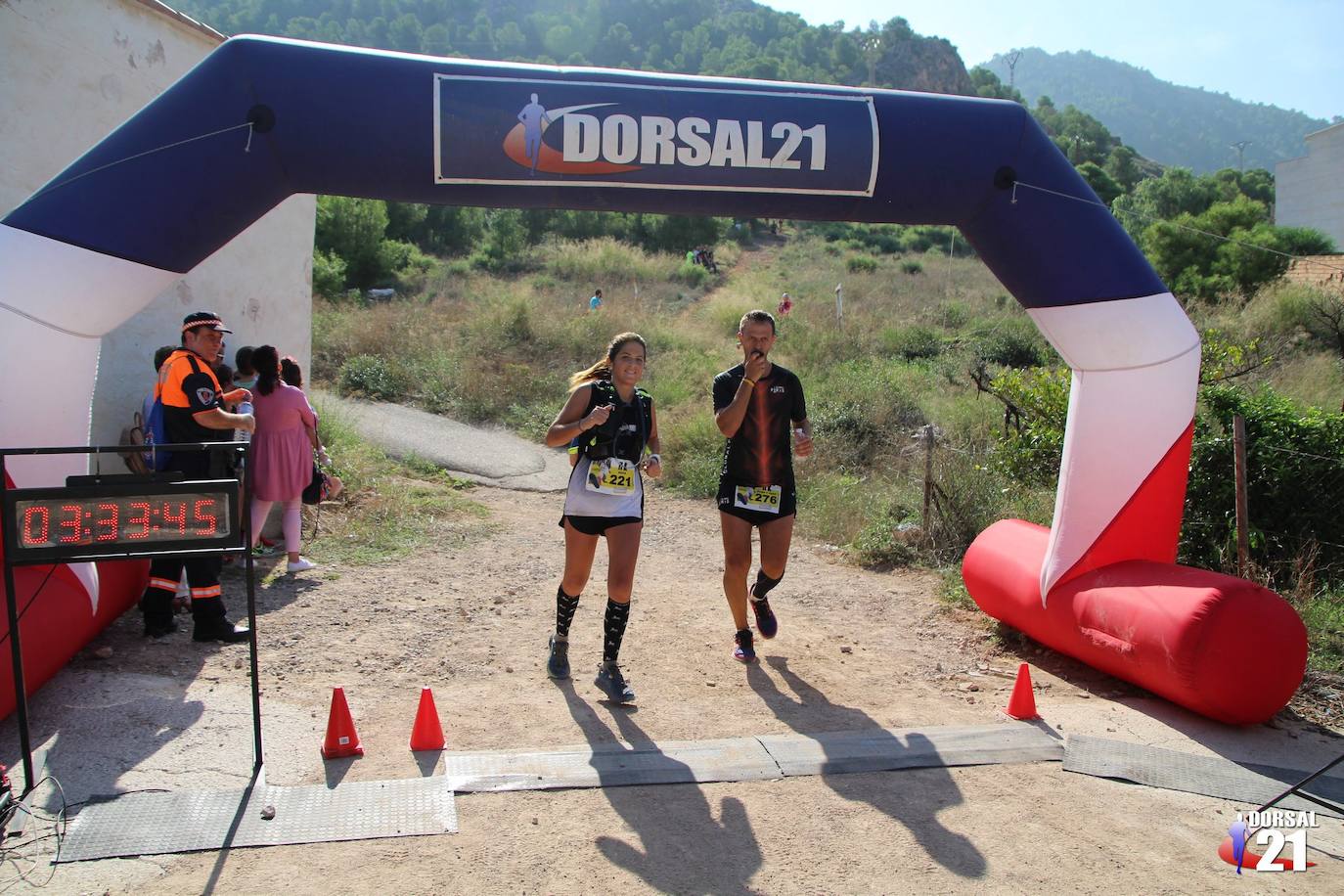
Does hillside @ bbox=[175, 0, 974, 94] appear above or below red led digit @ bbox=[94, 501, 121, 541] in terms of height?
above

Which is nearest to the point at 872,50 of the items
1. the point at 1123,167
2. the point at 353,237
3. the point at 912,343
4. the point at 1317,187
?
the point at 1123,167

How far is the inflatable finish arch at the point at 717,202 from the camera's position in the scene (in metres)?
4.98

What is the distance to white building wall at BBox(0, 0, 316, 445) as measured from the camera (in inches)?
259

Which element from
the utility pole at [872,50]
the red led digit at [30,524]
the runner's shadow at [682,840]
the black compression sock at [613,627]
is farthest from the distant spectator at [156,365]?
the utility pole at [872,50]

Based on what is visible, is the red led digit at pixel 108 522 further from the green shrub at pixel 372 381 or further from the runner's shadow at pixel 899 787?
the green shrub at pixel 372 381

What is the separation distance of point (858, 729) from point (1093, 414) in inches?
91.8

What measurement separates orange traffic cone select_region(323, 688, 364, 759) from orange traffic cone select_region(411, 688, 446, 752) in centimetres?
25

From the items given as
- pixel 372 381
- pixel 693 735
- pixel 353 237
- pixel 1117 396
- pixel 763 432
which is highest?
pixel 353 237

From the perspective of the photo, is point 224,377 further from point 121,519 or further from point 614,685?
point 614,685

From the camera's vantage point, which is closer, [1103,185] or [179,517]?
[179,517]

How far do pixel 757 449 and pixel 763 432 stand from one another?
0.35 ft

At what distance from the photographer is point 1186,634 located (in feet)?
16.5

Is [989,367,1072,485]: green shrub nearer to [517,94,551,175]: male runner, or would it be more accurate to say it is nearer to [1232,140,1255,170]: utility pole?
[517,94,551,175]: male runner

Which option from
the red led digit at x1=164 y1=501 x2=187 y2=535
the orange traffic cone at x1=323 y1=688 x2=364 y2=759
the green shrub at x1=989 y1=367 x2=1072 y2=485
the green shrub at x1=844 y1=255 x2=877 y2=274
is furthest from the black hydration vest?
the green shrub at x1=844 y1=255 x2=877 y2=274
